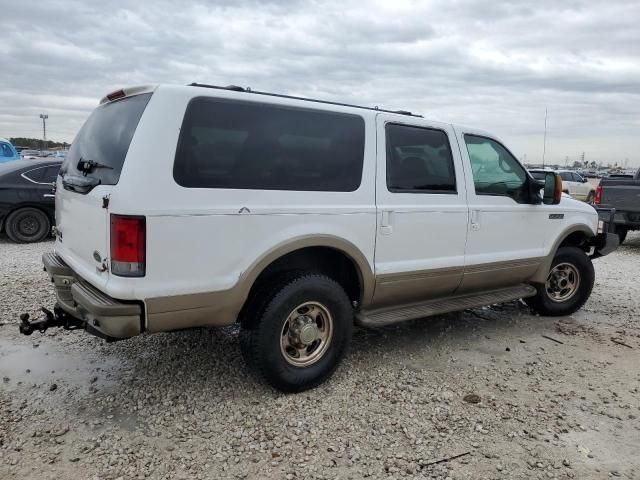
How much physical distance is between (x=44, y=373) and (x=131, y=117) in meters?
2.11

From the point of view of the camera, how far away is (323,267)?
4.09 metres

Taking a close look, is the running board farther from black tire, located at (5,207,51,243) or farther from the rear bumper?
black tire, located at (5,207,51,243)

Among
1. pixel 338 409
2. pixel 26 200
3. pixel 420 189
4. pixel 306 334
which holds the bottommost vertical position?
pixel 338 409

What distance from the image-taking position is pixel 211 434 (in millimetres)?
3277

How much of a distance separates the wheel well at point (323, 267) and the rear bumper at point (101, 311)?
83 cm

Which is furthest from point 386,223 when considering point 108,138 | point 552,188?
point 552,188

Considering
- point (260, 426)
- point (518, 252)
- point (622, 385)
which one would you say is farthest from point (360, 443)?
point (518, 252)

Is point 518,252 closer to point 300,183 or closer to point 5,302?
point 300,183

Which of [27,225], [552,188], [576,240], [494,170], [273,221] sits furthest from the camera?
[27,225]

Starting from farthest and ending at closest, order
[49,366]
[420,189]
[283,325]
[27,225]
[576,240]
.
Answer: [27,225] → [576,240] → [420,189] → [49,366] → [283,325]

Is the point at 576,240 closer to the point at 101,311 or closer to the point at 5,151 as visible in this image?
the point at 101,311

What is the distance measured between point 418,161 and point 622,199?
311 inches

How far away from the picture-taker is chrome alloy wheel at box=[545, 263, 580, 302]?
19.0 feet

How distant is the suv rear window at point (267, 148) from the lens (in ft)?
10.6
